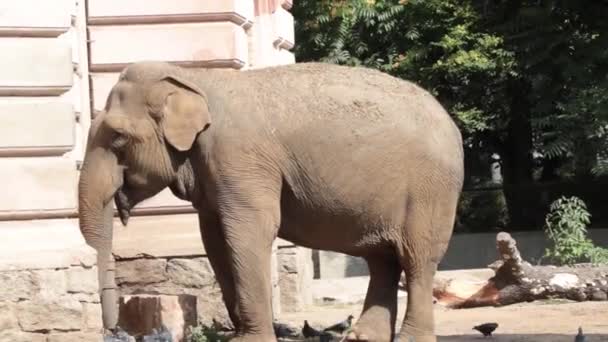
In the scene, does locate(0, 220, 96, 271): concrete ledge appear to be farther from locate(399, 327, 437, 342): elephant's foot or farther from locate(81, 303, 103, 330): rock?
locate(399, 327, 437, 342): elephant's foot

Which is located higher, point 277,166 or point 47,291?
point 277,166

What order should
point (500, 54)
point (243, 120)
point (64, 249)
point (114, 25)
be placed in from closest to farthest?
point (243, 120) → point (64, 249) → point (114, 25) → point (500, 54)

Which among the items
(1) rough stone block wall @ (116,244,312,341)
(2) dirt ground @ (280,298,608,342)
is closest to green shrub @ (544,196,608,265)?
(2) dirt ground @ (280,298,608,342)

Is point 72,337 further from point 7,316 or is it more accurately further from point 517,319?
point 517,319

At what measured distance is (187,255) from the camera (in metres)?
14.0

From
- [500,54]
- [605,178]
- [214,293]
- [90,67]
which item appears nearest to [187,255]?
[214,293]

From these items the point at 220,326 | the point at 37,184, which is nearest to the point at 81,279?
the point at 37,184

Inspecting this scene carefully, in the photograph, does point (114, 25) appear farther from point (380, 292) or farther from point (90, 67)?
point (380, 292)

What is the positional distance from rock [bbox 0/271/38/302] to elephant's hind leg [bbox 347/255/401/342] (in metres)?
2.21

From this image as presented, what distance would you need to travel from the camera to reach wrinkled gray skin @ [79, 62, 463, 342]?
10016 mm

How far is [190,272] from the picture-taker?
14.1m

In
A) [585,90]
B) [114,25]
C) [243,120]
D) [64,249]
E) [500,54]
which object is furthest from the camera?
[500,54]

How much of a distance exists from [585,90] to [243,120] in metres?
8.61

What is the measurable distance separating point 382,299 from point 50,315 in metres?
2.27
